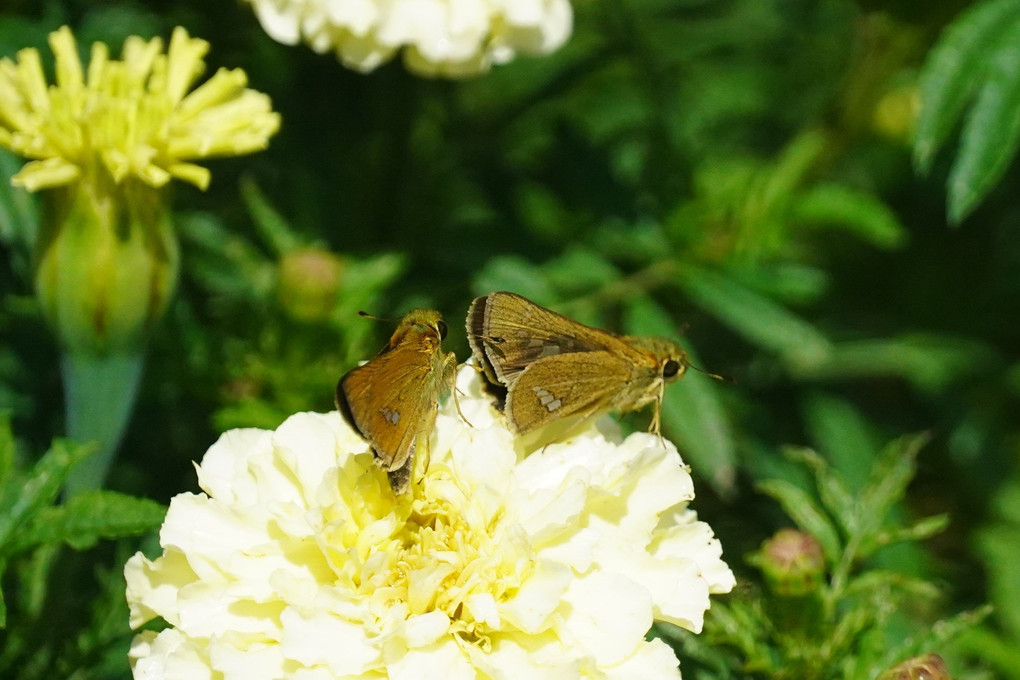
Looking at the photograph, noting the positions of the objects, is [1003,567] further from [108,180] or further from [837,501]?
[108,180]

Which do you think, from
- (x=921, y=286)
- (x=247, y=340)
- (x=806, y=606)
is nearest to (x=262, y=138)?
(x=247, y=340)

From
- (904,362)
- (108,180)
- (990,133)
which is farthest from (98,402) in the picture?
(904,362)

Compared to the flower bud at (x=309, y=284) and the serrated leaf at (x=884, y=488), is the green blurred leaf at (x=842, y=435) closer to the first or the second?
the serrated leaf at (x=884, y=488)

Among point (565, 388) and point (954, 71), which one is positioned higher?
point (954, 71)

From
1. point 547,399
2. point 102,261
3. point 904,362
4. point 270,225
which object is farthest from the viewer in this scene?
point 904,362

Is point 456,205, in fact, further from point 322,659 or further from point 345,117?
point 322,659
